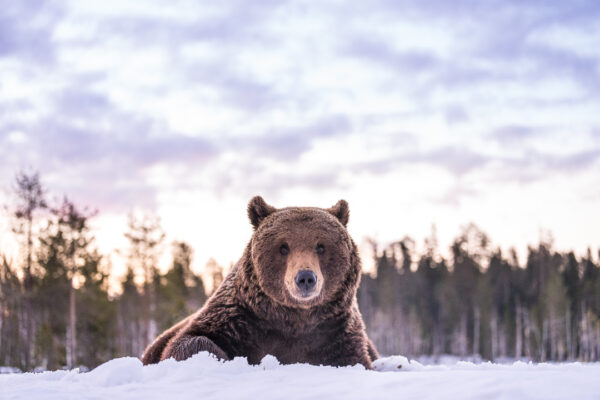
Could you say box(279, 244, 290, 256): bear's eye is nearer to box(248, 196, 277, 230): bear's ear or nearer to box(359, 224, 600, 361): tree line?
box(248, 196, 277, 230): bear's ear

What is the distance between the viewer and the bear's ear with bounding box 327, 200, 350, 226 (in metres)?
7.45

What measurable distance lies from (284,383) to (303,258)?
1978 millimetres

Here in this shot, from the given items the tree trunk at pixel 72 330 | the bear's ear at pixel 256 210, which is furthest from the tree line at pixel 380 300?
the bear's ear at pixel 256 210

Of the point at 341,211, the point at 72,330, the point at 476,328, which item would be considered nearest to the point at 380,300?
the point at 476,328

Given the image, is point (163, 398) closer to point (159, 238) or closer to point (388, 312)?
point (159, 238)

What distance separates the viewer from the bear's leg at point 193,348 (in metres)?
5.96

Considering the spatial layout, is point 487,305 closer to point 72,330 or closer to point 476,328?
point 476,328

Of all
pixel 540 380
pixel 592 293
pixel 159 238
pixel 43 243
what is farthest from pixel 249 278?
pixel 592 293

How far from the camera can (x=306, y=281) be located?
586 cm

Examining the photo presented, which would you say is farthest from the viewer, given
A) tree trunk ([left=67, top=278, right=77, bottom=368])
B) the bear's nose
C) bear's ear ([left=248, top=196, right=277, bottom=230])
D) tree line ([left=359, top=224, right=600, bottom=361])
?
tree line ([left=359, top=224, right=600, bottom=361])

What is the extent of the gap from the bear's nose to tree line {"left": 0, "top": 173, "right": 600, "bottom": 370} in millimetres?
23196

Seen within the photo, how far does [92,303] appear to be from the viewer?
3428 cm

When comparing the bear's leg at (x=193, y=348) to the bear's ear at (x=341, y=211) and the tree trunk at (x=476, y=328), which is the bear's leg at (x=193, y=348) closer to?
the bear's ear at (x=341, y=211)

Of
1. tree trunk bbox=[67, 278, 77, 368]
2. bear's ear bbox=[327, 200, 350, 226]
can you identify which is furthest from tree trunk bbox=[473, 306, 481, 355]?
bear's ear bbox=[327, 200, 350, 226]
